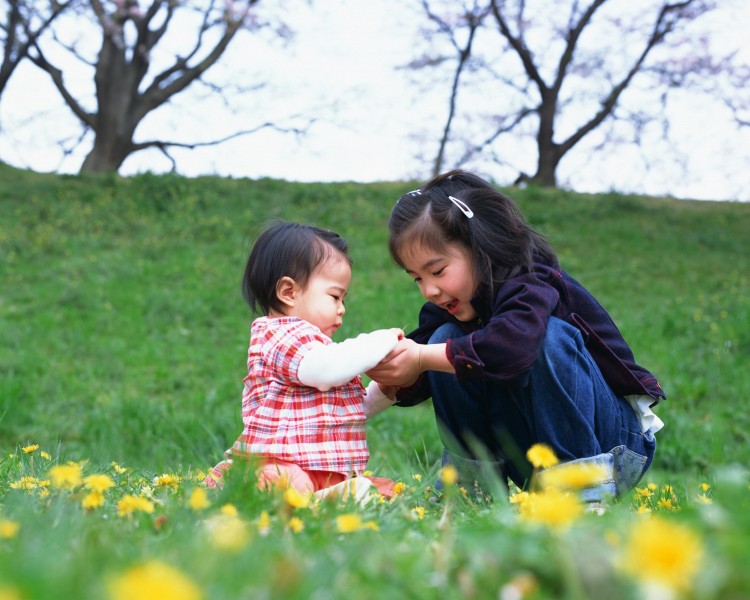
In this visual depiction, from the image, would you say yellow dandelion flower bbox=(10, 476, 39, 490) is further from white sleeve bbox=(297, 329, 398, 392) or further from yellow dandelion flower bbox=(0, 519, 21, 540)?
white sleeve bbox=(297, 329, 398, 392)

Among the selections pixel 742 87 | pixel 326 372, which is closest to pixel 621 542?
pixel 326 372

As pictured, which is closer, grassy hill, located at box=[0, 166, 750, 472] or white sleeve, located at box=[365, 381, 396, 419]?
white sleeve, located at box=[365, 381, 396, 419]

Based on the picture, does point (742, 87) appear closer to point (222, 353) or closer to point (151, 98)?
point (151, 98)

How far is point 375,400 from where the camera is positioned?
265cm

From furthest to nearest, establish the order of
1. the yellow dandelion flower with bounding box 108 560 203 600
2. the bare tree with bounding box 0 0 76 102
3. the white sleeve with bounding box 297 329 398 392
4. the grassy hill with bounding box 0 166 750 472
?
the bare tree with bounding box 0 0 76 102 < the grassy hill with bounding box 0 166 750 472 < the white sleeve with bounding box 297 329 398 392 < the yellow dandelion flower with bounding box 108 560 203 600

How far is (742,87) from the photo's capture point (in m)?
16.7

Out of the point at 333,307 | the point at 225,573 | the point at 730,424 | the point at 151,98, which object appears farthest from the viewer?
the point at 151,98

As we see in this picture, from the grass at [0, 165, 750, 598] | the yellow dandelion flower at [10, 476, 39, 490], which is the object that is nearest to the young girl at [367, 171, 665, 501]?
the grass at [0, 165, 750, 598]

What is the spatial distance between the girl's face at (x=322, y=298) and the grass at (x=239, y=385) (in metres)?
0.53

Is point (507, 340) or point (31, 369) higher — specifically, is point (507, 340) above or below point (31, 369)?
above

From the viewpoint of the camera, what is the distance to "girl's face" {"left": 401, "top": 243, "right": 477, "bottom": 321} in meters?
2.49

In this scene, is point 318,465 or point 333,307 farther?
point 333,307

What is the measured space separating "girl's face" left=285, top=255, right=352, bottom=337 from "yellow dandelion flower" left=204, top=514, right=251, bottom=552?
1.29m

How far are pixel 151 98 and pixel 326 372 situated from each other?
12.4 m
